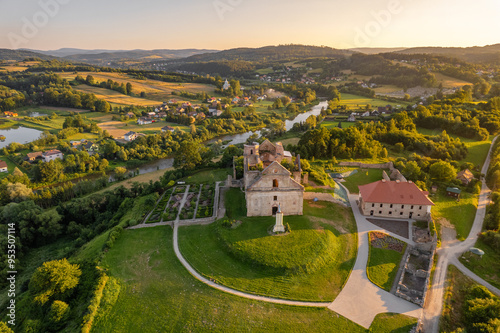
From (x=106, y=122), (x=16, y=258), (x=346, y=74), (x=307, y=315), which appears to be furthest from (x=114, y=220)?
(x=346, y=74)

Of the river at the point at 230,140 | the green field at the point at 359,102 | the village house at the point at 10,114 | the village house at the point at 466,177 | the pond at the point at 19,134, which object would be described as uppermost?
the green field at the point at 359,102

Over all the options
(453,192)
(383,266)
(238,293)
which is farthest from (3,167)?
(453,192)

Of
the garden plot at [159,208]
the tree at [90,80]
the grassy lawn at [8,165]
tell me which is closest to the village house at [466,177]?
the garden plot at [159,208]

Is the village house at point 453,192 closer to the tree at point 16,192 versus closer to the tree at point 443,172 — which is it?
the tree at point 443,172

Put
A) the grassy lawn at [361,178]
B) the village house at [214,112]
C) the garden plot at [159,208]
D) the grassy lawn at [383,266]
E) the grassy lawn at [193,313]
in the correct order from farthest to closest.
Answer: the village house at [214,112]
the grassy lawn at [361,178]
the garden plot at [159,208]
the grassy lawn at [383,266]
the grassy lawn at [193,313]

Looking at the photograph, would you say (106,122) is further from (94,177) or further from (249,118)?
(249,118)

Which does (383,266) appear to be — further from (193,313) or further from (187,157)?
(187,157)

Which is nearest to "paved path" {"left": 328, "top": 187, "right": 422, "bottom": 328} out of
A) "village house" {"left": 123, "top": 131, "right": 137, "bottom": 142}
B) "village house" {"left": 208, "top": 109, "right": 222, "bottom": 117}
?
"village house" {"left": 123, "top": 131, "right": 137, "bottom": 142}

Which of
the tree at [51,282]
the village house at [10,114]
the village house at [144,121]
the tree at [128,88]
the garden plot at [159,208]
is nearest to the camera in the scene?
the tree at [51,282]
